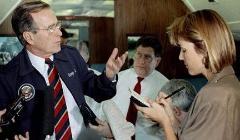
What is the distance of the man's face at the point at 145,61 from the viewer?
3.00 m

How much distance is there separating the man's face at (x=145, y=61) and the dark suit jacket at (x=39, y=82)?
3.44ft

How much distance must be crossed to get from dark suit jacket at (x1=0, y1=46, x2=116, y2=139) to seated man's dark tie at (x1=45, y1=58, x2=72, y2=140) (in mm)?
33

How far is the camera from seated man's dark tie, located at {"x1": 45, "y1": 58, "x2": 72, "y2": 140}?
6.06 feet

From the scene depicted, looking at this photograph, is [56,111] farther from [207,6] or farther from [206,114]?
[207,6]

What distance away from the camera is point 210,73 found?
1397 mm

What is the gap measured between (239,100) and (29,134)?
101 centimetres

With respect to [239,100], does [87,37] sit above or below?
below

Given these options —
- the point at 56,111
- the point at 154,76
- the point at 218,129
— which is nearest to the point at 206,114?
the point at 218,129

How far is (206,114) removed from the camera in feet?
4.18

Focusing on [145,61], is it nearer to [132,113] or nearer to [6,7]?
[132,113]

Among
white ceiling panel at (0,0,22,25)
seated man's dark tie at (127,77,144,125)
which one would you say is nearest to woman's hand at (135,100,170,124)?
seated man's dark tie at (127,77,144,125)

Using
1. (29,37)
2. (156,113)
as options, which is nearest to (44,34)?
(29,37)

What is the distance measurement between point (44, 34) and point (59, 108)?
38 cm

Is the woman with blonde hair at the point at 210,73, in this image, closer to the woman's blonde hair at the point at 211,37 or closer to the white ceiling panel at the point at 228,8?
the woman's blonde hair at the point at 211,37
